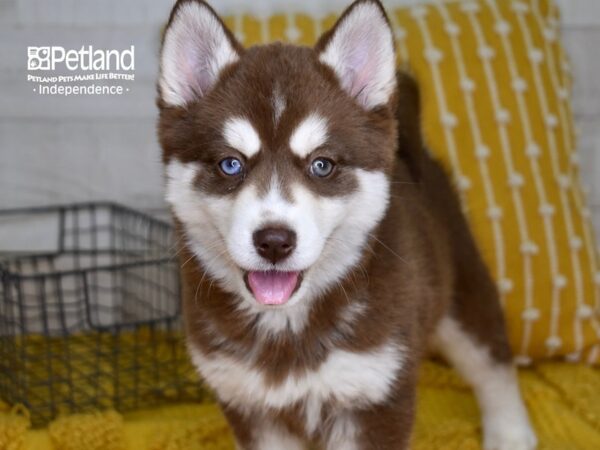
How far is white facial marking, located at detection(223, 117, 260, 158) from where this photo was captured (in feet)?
5.42

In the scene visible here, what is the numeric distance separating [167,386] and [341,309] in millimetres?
912

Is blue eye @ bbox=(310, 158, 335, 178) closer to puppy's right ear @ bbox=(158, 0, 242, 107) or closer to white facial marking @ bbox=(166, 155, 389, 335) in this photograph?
white facial marking @ bbox=(166, 155, 389, 335)

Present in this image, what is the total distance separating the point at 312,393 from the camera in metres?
1.76

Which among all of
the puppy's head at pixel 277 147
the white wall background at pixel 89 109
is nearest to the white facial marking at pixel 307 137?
the puppy's head at pixel 277 147

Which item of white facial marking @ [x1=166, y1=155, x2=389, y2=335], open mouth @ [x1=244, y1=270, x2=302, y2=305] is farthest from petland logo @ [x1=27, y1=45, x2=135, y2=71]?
open mouth @ [x1=244, y1=270, x2=302, y2=305]

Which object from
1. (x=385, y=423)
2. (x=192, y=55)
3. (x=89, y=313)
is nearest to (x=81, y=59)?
(x=89, y=313)

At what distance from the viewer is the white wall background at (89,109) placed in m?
3.03

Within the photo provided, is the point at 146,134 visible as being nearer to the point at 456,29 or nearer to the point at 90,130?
the point at 90,130

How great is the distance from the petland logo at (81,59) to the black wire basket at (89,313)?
1.57ft

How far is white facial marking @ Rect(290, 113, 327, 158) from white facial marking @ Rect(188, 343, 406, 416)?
0.41 metres

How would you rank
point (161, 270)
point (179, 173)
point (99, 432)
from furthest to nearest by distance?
1. point (161, 270)
2. point (99, 432)
3. point (179, 173)

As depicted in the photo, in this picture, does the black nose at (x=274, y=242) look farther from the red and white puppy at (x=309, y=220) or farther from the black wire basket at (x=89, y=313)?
the black wire basket at (x=89, y=313)

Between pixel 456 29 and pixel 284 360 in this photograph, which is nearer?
pixel 284 360

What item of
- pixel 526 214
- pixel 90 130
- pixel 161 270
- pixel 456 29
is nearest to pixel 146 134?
pixel 90 130
